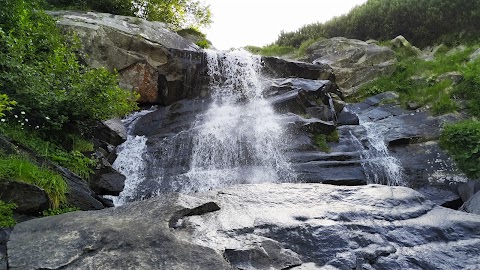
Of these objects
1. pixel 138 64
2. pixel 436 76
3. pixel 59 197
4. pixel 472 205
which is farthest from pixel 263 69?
pixel 59 197

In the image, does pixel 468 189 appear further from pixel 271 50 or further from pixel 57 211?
pixel 271 50

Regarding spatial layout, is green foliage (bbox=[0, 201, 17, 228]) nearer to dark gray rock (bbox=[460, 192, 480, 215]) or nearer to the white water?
the white water

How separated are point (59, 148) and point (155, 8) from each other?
548 inches

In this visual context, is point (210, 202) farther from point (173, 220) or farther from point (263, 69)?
point (263, 69)

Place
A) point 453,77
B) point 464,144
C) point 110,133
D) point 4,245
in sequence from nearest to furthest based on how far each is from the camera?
point 4,245, point 110,133, point 464,144, point 453,77

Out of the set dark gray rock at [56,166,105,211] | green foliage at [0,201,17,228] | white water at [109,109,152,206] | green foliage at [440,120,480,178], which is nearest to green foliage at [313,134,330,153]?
green foliage at [440,120,480,178]

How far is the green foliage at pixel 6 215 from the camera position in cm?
408

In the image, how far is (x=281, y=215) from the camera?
4473 millimetres

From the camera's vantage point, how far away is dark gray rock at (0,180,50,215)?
4.62 meters

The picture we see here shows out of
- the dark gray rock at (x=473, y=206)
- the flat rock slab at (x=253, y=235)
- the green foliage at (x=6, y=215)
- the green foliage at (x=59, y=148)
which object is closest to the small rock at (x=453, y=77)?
the dark gray rock at (x=473, y=206)

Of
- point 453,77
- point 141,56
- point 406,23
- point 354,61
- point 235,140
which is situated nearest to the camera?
point 235,140

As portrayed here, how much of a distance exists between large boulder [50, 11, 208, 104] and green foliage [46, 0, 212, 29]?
2.37 metres

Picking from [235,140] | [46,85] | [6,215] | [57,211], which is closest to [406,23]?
[235,140]

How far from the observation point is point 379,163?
10359mm
